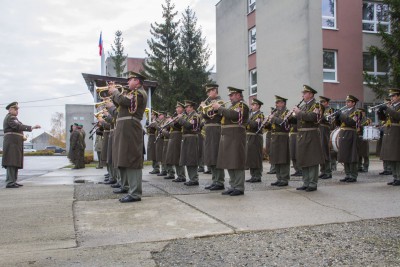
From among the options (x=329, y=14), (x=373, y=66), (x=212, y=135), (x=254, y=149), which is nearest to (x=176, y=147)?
(x=254, y=149)

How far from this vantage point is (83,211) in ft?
20.7

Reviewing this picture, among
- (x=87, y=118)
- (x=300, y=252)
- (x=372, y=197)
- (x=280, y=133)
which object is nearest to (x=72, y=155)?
(x=280, y=133)

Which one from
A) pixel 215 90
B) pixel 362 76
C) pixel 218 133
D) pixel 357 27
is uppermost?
pixel 357 27

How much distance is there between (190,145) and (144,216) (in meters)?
3.98

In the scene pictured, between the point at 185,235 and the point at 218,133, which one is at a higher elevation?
the point at 218,133

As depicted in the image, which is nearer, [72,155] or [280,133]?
[280,133]

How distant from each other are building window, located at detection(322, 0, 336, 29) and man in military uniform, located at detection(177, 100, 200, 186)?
1469 centimetres

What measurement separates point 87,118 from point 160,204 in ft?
121

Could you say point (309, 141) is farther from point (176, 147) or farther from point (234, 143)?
point (176, 147)

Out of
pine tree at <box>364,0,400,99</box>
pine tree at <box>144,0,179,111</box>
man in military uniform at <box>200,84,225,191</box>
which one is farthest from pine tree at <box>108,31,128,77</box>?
man in military uniform at <box>200,84,225,191</box>

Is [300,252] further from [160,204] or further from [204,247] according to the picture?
[160,204]

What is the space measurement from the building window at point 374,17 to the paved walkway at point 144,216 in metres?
17.1

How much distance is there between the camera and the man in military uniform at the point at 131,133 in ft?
23.6

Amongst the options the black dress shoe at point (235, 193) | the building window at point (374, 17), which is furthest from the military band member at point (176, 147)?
the building window at point (374, 17)
